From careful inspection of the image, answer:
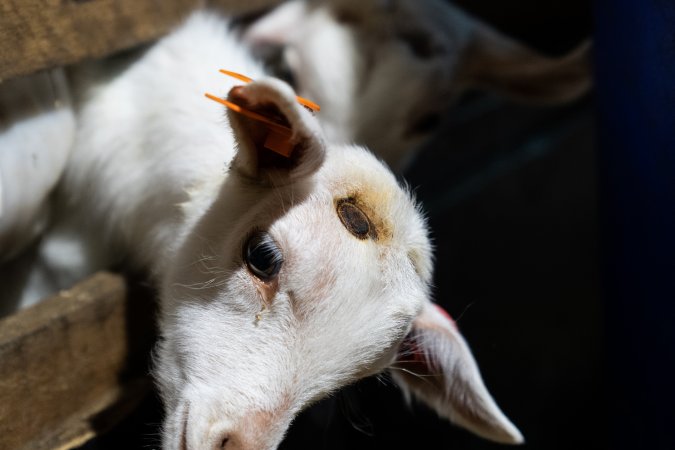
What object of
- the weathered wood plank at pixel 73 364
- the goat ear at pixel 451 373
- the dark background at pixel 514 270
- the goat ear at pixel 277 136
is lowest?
the dark background at pixel 514 270

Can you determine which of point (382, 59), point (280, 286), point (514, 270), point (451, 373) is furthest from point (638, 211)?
point (514, 270)

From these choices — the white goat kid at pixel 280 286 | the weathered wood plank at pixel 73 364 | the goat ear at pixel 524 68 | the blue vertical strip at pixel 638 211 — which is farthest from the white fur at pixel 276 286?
the goat ear at pixel 524 68

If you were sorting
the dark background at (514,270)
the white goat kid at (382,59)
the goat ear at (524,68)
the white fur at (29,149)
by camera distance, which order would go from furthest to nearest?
the goat ear at (524,68)
the white goat kid at (382,59)
the dark background at (514,270)
the white fur at (29,149)

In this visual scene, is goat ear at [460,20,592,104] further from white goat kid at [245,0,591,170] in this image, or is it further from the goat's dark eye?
the goat's dark eye

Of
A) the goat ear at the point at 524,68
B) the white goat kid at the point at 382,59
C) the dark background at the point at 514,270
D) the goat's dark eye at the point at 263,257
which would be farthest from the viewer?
the goat ear at the point at 524,68

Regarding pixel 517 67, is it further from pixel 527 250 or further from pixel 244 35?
pixel 244 35

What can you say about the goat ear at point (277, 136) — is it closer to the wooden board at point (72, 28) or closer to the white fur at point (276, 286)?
the white fur at point (276, 286)

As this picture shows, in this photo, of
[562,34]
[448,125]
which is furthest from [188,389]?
[562,34]
